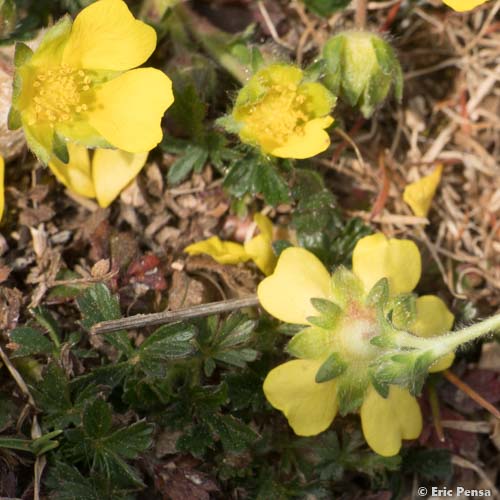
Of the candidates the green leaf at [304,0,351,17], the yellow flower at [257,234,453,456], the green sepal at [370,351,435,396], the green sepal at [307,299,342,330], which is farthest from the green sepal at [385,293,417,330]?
the green leaf at [304,0,351,17]

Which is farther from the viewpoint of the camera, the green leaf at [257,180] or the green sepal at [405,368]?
the green leaf at [257,180]

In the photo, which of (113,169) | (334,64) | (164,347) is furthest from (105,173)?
(334,64)

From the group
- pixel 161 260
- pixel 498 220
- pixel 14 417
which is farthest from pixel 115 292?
pixel 498 220

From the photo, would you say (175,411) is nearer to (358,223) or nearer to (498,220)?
(358,223)

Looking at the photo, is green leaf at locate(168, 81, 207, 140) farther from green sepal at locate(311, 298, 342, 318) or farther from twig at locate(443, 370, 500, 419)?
twig at locate(443, 370, 500, 419)

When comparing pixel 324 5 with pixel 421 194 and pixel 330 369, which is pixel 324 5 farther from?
pixel 330 369

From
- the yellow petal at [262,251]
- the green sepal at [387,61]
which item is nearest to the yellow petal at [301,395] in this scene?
→ the yellow petal at [262,251]

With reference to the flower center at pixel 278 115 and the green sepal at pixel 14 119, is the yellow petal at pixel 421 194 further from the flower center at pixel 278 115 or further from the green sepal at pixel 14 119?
the green sepal at pixel 14 119

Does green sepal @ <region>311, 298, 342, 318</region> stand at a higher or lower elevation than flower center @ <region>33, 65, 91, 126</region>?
lower
